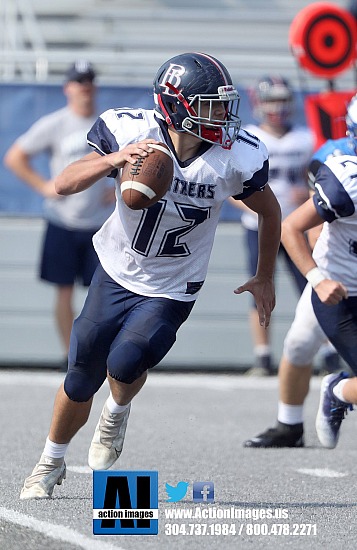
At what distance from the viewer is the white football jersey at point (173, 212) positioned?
4.34m

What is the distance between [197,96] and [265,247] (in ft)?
2.26

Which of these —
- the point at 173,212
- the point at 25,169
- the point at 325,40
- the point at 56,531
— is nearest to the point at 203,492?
the point at 56,531

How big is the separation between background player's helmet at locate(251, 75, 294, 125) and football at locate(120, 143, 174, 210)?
4269mm

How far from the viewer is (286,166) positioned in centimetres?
814

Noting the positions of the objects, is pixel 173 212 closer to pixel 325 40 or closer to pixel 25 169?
pixel 25 169

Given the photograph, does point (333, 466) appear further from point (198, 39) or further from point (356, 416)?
point (198, 39)

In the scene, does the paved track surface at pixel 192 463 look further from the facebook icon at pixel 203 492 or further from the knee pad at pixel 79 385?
the knee pad at pixel 79 385

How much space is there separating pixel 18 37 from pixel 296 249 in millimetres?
A: 6659

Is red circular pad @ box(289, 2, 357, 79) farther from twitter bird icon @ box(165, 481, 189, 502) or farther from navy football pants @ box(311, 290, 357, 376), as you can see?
twitter bird icon @ box(165, 481, 189, 502)

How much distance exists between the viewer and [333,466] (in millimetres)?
5348

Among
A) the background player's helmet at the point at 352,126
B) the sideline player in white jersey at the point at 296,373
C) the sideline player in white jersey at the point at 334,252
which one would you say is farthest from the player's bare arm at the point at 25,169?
the background player's helmet at the point at 352,126

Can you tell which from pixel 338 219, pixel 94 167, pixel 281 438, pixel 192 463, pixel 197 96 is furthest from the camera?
pixel 281 438

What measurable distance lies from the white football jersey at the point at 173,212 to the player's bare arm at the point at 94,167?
14 centimetres

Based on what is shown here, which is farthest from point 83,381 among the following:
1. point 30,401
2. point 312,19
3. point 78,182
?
point 312,19
